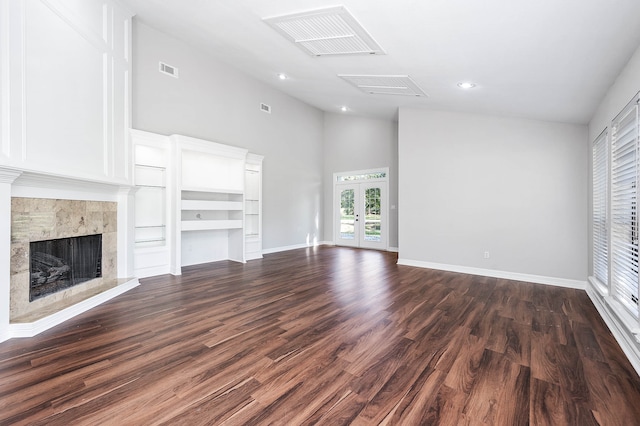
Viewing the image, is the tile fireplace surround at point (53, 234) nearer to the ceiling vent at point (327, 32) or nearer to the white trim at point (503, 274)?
the ceiling vent at point (327, 32)

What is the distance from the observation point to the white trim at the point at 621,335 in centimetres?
216

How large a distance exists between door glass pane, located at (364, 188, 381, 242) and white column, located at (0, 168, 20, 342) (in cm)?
707

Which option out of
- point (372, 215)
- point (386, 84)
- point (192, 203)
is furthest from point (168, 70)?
point (372, 215)

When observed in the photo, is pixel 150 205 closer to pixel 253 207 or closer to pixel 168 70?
pixel 253 207

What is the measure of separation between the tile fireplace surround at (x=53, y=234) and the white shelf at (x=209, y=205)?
45.9 inches

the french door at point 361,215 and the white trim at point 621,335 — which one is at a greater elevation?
the french door at point 361,215

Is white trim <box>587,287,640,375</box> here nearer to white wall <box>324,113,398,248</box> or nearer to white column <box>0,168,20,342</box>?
white wall <box>324,113,398,248</box>

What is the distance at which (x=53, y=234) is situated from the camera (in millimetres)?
3139

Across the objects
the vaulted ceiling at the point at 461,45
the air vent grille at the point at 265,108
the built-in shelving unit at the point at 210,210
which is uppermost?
the air vent grille at the point at 265,108

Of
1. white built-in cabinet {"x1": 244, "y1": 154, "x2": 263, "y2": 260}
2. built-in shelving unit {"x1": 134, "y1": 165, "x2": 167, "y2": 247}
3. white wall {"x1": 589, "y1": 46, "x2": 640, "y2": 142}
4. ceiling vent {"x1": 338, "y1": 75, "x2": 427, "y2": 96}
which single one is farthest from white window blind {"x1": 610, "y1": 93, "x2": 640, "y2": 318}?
built-in shelving unit {"x1": 134, "y1": 165, "x2": 167, "y2": 247}

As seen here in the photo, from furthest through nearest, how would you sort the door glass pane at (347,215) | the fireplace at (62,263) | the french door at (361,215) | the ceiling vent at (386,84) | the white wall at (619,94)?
the door glass pane at (347,215)
the french door at (361,215)
the ceiling vent at (386,84)
the fireplace at (62,263)
the white wall at (619,94)

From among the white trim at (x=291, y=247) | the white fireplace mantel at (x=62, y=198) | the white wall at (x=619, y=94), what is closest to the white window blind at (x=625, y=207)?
the white wall at (x=619, y=94)

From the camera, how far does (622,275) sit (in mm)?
2754

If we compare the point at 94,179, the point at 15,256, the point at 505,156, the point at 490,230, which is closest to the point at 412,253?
the point at 490,230
